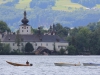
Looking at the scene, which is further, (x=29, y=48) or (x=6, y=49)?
(x=29, y=48)

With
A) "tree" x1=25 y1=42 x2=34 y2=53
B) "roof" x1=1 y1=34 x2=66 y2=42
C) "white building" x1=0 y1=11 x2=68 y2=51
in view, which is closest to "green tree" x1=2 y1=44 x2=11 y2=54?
"tree" x1=25 y1=42 x2=34 y2=53

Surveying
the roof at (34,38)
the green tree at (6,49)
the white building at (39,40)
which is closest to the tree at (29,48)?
the white building at (39,40)

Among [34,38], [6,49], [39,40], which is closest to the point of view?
[6,49]

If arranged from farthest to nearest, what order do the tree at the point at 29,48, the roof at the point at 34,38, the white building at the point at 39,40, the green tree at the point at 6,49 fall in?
1. the roof at the point at 34,38
2. the white building at the point at 39,40
3. the tree at the point at 29,48
4. the green tree at the point at 6,49

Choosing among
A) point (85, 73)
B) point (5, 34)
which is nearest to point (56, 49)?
point (5, 34)

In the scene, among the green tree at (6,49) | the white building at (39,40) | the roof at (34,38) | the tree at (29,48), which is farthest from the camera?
the roof at (34,38)

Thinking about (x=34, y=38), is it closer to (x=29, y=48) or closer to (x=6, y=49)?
(x=29, y=48)

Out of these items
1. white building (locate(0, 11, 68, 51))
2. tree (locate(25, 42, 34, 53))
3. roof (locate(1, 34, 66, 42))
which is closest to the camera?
tree (locate(25, 42, 34, 53))

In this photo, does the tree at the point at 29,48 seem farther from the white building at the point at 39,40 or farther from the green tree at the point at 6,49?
the green tree at the point at 6,49

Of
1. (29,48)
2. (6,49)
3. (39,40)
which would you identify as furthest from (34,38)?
(6,49)

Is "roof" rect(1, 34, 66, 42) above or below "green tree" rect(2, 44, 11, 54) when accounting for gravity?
above

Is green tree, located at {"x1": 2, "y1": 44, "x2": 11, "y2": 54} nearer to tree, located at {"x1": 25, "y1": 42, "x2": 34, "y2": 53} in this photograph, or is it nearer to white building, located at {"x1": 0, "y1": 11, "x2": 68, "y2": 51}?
tree, located at {"x1": 25, "y1": 42, "x2": 34, "y2": 53}

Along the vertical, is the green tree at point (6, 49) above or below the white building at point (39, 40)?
below

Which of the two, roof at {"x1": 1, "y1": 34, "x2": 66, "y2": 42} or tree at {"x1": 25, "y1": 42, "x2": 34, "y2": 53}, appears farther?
roof at {"x1": 1, "y1": 34, "x2": 66, "y2": 42}
